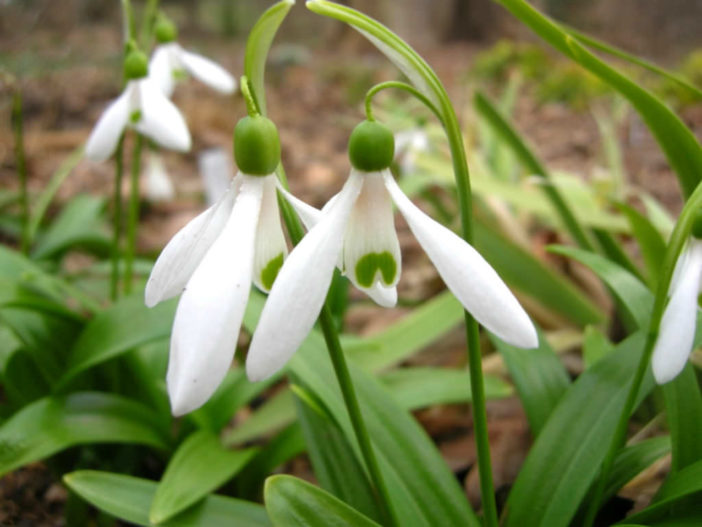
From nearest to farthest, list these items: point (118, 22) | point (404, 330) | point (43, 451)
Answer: point (43, 451), point (404, 330), point (118, 22)

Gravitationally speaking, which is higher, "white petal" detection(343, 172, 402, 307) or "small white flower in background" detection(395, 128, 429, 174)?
"small white flower in background" detection(395, 128, 429, 174)

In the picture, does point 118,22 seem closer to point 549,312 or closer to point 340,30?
point 340,30

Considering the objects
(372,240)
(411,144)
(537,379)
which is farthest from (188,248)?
(411,144)

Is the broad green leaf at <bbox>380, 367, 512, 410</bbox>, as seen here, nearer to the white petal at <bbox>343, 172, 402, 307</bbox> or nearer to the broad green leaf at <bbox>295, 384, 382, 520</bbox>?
the broad green leaf at <bbox>295, 384, 382, 520</bbox>

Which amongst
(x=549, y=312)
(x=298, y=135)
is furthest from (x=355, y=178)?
(x=298, y=135)

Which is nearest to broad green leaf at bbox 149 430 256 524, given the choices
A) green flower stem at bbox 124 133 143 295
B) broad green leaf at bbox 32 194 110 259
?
green flower stem at bbox 124 133 143 295

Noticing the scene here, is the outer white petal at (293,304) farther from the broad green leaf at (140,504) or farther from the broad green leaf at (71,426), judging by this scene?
the broad green leaf at (71,426)
